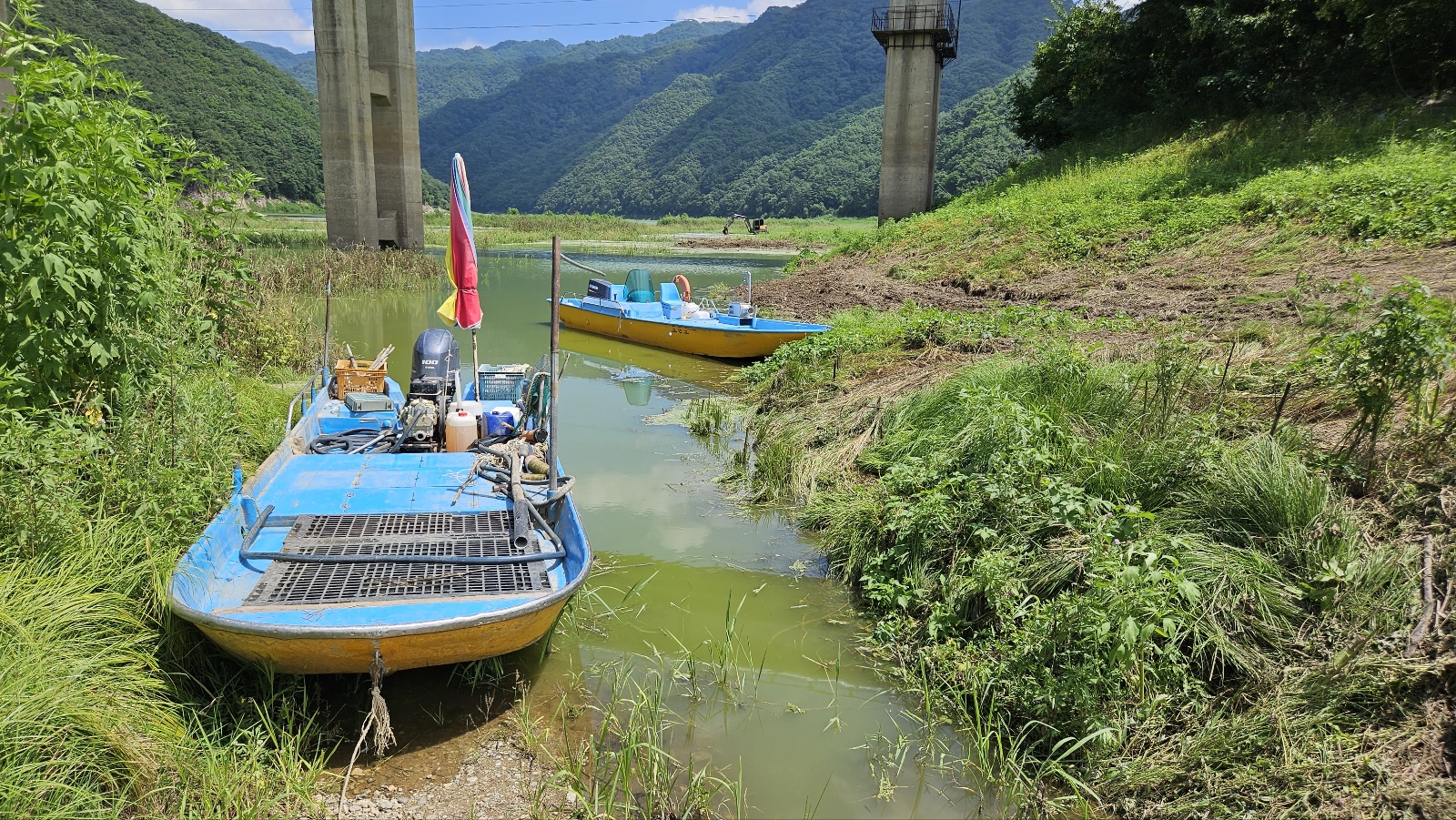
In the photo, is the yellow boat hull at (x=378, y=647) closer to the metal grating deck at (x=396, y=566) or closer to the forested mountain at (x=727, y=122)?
the metal grating deck at (x=396, y=566)

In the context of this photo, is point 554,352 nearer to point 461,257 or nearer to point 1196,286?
point 461,257

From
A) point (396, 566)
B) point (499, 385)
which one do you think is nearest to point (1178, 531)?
point (396, 566)

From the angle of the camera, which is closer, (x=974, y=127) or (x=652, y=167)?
(x=974, y=127)

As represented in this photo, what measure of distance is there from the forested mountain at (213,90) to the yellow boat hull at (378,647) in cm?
5395

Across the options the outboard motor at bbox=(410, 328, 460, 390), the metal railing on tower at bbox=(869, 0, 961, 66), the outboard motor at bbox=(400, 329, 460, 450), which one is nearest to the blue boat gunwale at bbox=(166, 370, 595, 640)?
the outboard motor at bbox=(400, 329, 460, 450)

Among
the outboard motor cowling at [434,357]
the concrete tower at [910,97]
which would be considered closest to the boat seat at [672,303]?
the outboard motor cowling at [434,357]

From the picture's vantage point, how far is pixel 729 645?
4922 millimetres

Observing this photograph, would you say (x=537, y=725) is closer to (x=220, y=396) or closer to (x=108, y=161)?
(x=220, y=396)

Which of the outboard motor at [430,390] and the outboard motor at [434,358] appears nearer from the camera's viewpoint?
the outboard motor at [430,390]

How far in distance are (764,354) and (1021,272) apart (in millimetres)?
4868

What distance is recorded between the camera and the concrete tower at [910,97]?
91.8 ft

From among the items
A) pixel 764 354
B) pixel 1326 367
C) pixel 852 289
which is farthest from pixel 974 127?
pixel 1326 367

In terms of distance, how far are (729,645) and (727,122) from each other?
113 meters

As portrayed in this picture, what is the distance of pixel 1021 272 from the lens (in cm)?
1436
